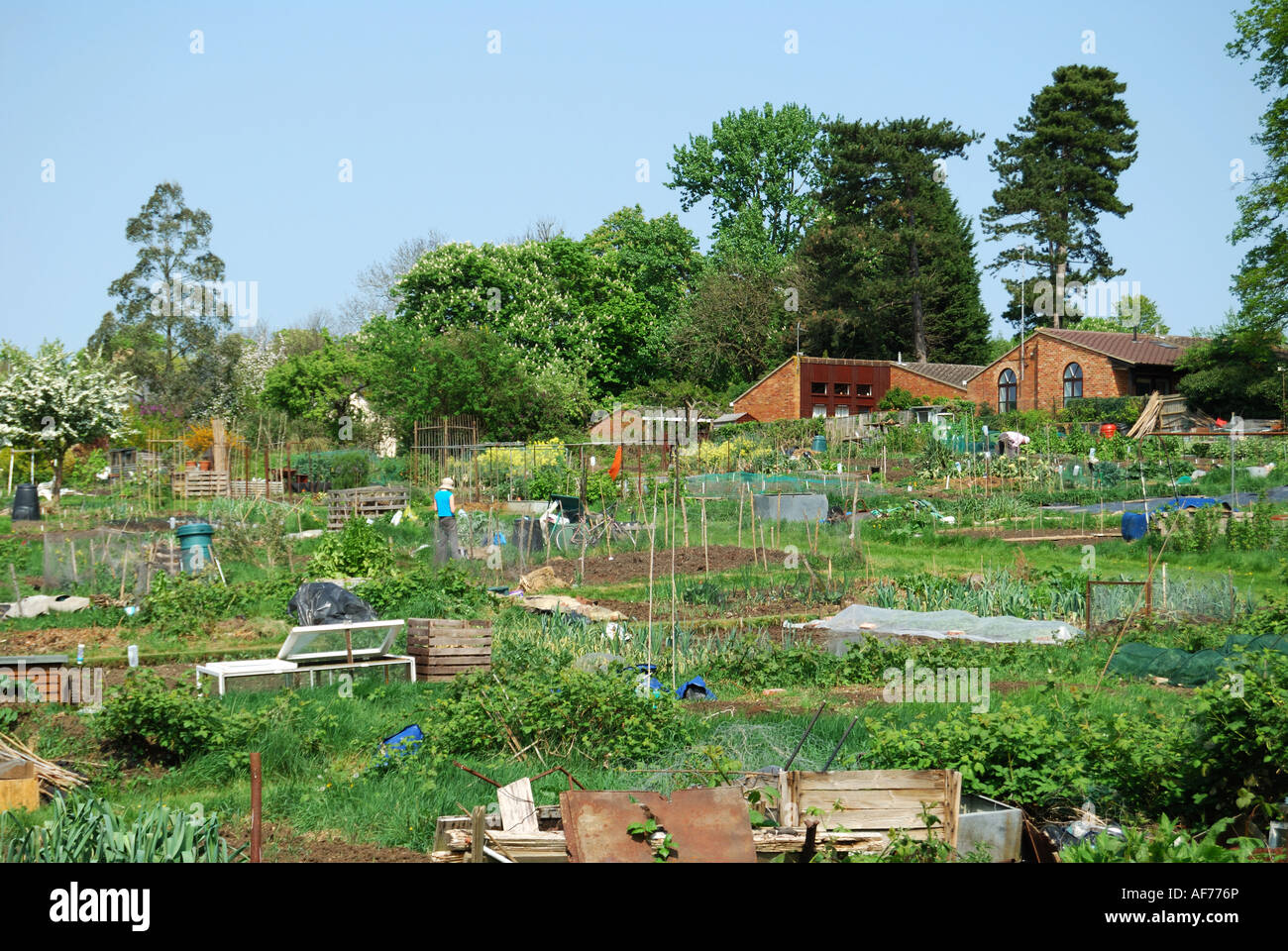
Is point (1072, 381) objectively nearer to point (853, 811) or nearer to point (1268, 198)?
point (1268, 198)

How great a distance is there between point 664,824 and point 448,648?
496 centimetres

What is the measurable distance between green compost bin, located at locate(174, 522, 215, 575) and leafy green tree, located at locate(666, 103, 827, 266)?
143 ft

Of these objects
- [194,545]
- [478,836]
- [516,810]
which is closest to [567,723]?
[516,810]

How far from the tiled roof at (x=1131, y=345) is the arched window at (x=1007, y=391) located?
2.23m

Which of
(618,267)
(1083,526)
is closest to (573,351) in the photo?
(618,267)

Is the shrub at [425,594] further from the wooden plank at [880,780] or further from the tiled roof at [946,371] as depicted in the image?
the tiled roof at [946,371]

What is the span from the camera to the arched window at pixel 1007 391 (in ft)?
144

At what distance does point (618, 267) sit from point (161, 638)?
41.6 m

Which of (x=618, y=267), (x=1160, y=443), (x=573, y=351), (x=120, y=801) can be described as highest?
(x=618, y=267)

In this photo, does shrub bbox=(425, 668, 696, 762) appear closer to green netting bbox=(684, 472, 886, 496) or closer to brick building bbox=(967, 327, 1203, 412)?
green netting bbox=(684, 472, 886, 496)

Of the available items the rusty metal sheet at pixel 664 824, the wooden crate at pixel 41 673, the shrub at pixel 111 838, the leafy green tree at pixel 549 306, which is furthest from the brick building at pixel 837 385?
the shrub at pixel 111 838

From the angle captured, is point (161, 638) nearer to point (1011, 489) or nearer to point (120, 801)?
point (120, 801)
